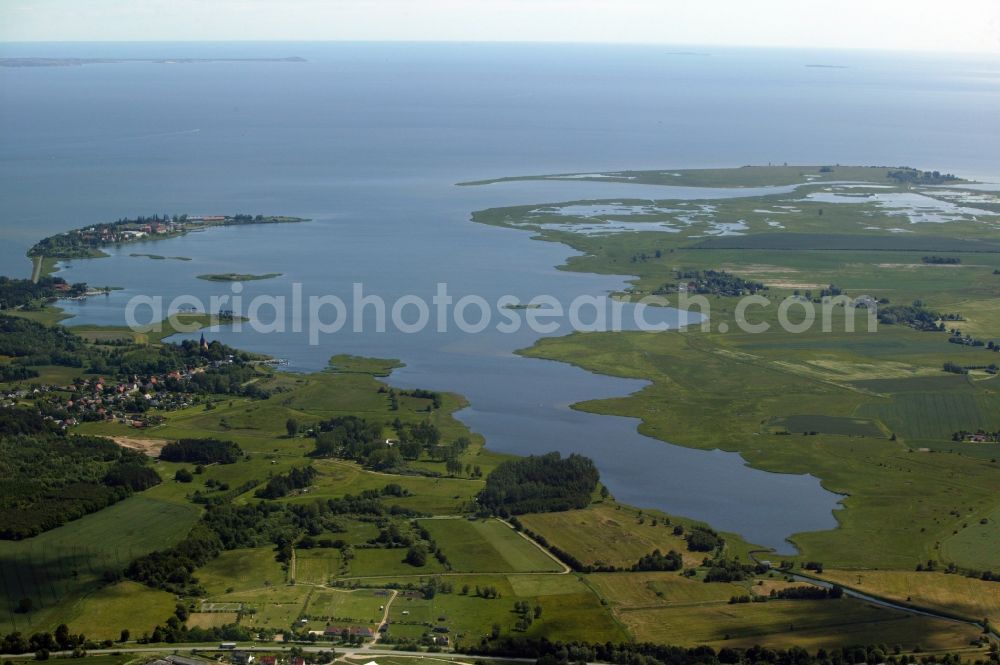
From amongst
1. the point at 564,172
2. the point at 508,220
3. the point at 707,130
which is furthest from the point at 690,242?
the point at 707,130

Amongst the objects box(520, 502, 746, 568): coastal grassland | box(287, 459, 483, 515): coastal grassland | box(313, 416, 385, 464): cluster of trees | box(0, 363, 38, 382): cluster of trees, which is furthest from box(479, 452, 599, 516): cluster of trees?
box(0, 363, 38, 382): cluster of trees

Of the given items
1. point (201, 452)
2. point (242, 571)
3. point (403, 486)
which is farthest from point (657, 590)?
point (201, 452)

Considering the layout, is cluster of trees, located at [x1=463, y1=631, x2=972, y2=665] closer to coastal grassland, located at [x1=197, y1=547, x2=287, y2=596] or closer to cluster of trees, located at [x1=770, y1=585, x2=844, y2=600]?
cluster of trees, located at [x1=770, y1=585, x2=844, y2=600]

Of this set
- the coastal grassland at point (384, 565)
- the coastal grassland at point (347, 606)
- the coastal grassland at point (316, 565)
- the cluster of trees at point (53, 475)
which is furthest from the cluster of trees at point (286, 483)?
the coastal grassland at point (347, 606)

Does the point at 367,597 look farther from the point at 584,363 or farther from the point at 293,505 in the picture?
the point at 584,363

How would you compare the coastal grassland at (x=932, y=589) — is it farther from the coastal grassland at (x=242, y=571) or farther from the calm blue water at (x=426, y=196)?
the coastal grassland at (x=242, y=571)

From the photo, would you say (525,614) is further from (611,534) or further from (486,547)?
(611,534)
